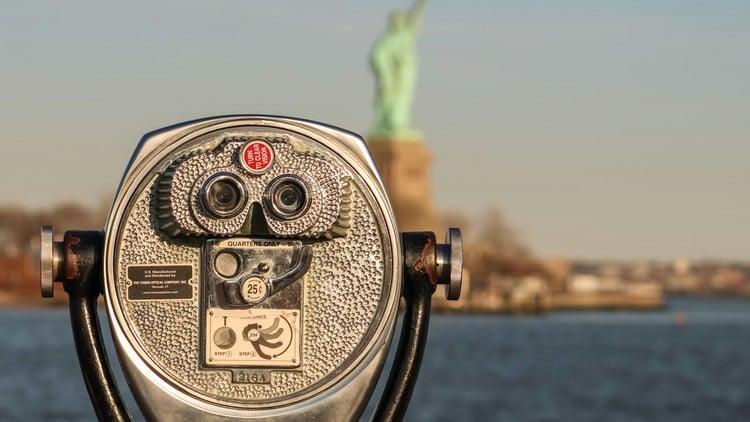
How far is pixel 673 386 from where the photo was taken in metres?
Result: 42.8

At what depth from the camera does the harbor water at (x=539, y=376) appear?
32812 mm

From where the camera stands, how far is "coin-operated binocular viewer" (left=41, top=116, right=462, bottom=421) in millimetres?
3016

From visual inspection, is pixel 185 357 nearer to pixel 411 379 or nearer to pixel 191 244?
pixel 191 244

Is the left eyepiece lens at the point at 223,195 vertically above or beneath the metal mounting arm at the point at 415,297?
above

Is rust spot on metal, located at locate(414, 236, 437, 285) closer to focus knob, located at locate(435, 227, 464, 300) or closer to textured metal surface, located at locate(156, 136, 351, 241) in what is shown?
focus knob, located at locate(435, 227, 464, 300)

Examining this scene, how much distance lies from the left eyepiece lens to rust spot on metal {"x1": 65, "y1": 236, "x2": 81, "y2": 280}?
0.74 ft

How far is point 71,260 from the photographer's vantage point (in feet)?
10.1

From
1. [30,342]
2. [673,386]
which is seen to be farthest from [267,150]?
[30,342]

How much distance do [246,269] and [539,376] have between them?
44.6 m

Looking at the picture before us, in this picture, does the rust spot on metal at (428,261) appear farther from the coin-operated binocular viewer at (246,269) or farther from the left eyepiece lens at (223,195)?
the left eyepiece lens at (223,195)

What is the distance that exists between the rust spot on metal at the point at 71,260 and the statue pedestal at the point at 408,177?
270ft

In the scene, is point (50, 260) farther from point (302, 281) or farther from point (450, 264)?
Answer: point (450, 264)

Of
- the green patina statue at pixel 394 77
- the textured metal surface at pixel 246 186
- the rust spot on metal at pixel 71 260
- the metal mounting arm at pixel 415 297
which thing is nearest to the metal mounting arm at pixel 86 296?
the rust spot on metal at pixel 71 260

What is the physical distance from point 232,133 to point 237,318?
292 millimetres
